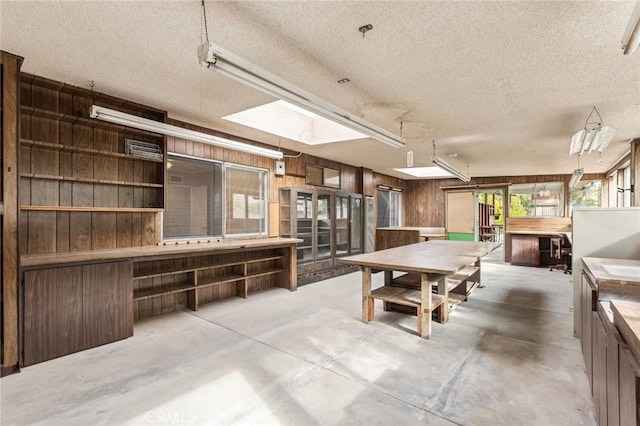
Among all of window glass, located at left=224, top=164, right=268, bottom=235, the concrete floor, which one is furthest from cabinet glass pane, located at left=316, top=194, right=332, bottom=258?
the concrete floor

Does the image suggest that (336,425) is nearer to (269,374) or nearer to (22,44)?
(269,374)

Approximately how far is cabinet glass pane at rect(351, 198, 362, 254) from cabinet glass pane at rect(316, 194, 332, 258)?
0.86 m

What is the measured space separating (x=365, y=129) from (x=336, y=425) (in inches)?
99.0

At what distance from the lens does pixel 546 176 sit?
336 inches

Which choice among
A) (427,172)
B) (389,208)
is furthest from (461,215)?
(389,208)

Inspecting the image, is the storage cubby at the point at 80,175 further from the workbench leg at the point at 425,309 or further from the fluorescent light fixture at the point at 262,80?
the workbench leg at the point at 425,309

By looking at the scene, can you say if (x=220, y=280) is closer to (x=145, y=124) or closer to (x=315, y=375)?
(x=145, y=124)

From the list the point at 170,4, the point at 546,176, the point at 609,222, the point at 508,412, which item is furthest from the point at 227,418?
the point at 546,176

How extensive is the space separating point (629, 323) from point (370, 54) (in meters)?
2.10

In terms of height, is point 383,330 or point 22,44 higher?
point 22,44

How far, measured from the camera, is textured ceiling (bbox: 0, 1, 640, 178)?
5.97 ft

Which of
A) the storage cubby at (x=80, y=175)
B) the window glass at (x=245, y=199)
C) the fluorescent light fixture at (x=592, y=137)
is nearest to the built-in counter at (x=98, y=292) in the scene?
the storage cubby at (x=80, y=175)

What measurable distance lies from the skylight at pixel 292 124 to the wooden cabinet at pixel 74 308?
2253 millimetres

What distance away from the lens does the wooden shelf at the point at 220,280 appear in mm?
4043
